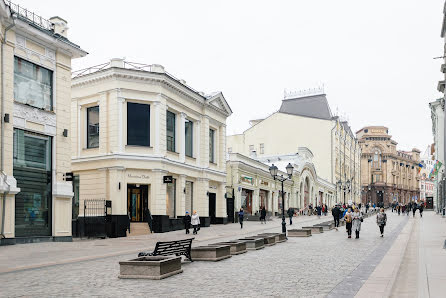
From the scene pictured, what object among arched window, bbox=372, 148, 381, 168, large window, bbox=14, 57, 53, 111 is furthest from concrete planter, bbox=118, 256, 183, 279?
arched window, bbox=372, 148, 381, 168

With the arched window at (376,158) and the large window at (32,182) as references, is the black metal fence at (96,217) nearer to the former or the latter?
the large window at (32,182)

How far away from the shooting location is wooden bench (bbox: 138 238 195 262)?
1314 cm

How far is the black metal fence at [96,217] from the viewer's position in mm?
29125

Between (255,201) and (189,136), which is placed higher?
(189,136)

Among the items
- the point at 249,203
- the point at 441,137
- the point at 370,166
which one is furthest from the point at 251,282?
the point at 370,166

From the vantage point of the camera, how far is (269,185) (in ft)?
181

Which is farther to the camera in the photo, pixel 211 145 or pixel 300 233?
pixel 211 145

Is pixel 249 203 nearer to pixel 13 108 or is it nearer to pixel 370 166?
pixel 13 108

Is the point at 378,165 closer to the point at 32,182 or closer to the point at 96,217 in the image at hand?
the point at 96,217

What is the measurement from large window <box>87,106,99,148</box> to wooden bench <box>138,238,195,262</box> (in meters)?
19.0

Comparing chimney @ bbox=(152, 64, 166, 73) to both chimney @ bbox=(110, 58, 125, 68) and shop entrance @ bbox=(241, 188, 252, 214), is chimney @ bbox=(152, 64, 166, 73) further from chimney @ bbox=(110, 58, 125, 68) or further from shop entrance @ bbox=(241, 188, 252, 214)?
shop entrance @ bbox=(241, 188, 252, 214)

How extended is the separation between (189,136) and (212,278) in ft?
85.4

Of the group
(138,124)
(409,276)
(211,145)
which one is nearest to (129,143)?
(138,124)

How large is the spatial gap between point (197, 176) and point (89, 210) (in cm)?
898
